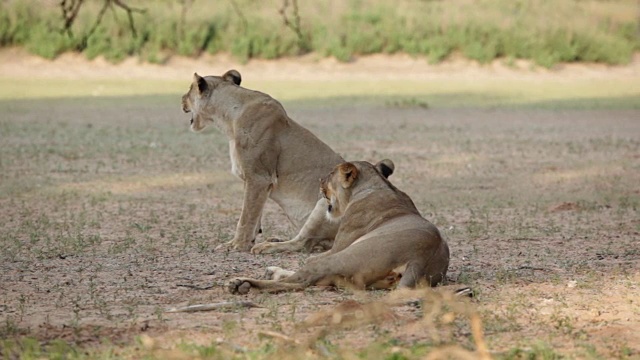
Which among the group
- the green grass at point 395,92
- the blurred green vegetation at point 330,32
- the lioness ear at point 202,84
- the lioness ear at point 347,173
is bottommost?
the green grass at point 395,92

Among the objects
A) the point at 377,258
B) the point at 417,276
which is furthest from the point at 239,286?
the point at 417,276

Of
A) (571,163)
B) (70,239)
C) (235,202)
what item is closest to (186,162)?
(235,202)

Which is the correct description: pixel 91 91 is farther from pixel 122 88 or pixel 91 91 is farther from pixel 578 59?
pixel 578 59

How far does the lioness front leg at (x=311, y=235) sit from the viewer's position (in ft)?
29.0

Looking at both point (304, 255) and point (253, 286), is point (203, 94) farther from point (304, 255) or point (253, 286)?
point (253, 286)

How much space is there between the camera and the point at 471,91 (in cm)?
2939

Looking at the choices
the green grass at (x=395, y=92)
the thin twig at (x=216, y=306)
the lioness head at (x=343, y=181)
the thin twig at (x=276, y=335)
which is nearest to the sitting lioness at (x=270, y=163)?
the lioness head at (x=343, y=181)

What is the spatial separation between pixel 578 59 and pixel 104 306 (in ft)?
98.3

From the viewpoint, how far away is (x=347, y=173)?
7.97 m

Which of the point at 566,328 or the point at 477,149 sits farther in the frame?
the point at 477,149

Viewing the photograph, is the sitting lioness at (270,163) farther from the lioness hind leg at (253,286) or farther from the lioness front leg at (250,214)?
the lioness hind leg at (253,286)

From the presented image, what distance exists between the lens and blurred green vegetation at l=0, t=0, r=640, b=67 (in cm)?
3177

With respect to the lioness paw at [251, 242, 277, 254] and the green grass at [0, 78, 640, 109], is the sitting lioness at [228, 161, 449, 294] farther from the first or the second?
the green grass at [0, 78, 640, 109]

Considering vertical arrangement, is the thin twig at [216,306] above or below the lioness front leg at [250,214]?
above
